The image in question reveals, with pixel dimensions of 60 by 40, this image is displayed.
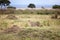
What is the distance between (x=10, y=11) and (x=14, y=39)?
1107 centimetres

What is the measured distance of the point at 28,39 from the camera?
779 cm

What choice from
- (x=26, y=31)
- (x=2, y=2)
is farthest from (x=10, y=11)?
(x=26, y=31)

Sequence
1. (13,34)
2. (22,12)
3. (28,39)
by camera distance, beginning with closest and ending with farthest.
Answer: (28,39) < (13,34) < (22,12)

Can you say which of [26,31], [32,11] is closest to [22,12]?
[32,11]

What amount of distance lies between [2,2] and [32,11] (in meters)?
4.71

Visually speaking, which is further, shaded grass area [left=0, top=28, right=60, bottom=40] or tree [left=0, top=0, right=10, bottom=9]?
tree [left=0, top=0, right=10, bottom=9]

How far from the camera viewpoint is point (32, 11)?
733 inches

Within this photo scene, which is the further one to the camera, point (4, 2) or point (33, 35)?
point (4, 2)

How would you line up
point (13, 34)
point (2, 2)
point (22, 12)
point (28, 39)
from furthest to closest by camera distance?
point (2, 2), point (22, 12), point (13, 34), point (28, 39)

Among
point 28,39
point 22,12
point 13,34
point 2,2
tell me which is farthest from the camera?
point 2,2

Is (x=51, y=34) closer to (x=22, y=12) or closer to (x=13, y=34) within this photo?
(x=13, y=34)

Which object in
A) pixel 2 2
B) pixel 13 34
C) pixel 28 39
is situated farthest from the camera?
pixel 2 2

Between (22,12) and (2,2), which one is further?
(2,2)

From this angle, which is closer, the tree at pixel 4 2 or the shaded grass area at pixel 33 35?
the shaded grass area at pixel 33 35
